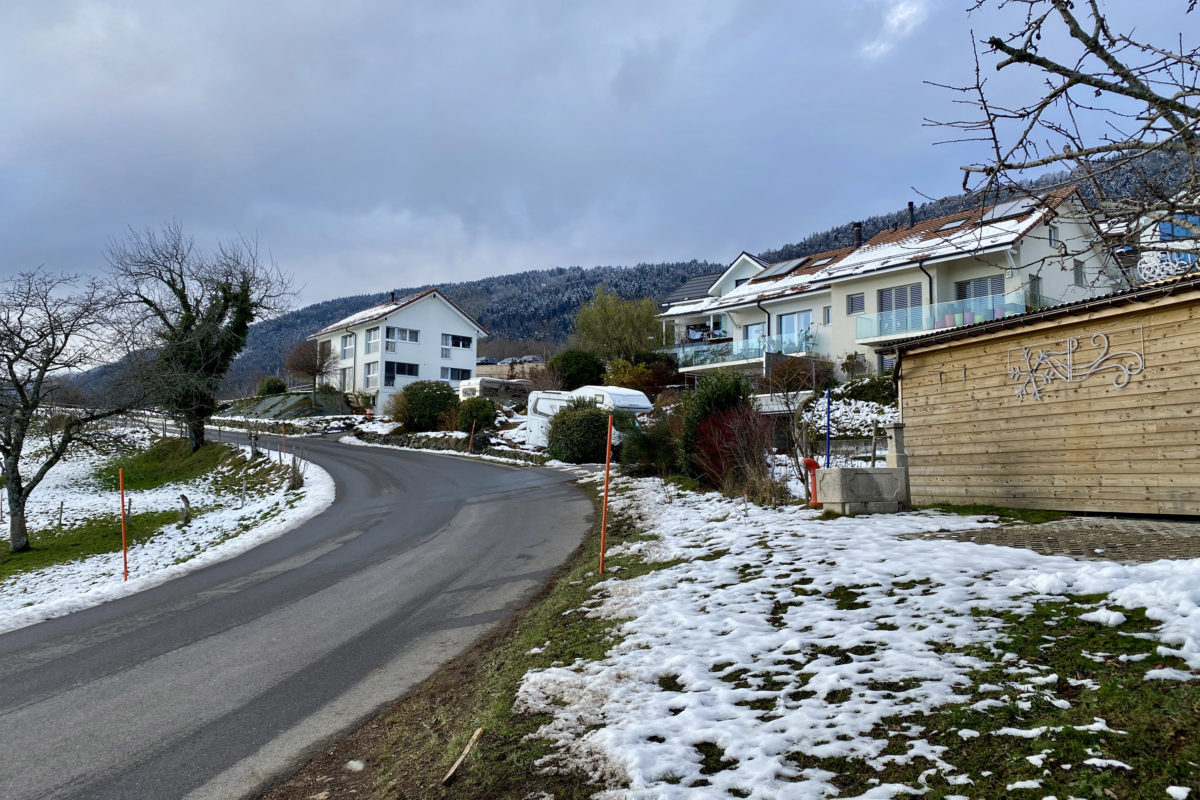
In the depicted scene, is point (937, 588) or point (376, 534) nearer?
point (937, 588)

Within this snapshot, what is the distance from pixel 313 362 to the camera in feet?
190

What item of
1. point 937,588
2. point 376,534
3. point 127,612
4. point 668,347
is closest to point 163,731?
point 127,612

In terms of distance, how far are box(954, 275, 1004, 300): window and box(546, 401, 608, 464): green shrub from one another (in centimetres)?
1514

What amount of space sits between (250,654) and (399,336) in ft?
166

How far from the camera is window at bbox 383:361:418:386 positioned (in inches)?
2173

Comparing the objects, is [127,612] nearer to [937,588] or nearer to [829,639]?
[829,639]

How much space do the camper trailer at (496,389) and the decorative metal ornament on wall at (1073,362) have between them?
34.3 metres

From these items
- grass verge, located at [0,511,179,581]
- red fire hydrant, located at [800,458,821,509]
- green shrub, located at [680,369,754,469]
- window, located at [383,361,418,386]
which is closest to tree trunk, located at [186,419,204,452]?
grass verge, located at [0,511,179,581]

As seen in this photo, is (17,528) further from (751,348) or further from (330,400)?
(330,400)

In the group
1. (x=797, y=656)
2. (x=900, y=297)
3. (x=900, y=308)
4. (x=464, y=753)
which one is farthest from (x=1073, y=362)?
(x=900, y=297)

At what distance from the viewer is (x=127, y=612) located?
9.92m

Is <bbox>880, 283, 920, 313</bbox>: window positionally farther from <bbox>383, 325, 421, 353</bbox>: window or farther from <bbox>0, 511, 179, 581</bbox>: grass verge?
<bbox>383, 325, 421, 353</bbox>: window

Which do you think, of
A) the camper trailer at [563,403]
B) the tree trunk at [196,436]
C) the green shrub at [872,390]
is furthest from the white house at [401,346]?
the green shrub at [872,390]

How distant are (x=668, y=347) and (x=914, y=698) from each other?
3989 centimetres
